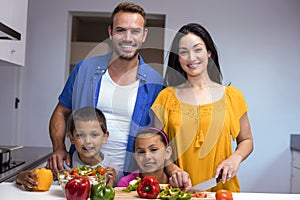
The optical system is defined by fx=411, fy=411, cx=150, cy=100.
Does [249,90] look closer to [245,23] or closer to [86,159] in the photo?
[245,23]

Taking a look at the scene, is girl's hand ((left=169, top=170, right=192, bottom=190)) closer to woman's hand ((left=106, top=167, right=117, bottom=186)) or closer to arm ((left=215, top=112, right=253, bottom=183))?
arm ((left=215, top=112, right=253, bottom=183))

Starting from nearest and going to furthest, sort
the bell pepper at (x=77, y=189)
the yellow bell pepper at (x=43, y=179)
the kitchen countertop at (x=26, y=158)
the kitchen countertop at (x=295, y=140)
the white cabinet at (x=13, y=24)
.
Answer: the bell pepper at (x=77, y=189), the yellow bell pepper at (x=43, y=179), the kitchen countertop at (x=26, y=158), the white cabinet at (x=13, y=24), the kitchen countertop at (x=295, y=140)

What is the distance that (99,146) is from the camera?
4.70ft

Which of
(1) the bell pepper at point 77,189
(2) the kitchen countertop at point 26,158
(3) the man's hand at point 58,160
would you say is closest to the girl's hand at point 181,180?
(1) the bell pepper at point 77,189

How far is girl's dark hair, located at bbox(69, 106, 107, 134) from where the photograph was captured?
1.43m

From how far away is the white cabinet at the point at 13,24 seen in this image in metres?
1.96

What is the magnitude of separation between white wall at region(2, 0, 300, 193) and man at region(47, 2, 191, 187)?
67.4 inches

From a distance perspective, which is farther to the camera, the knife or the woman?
the woman

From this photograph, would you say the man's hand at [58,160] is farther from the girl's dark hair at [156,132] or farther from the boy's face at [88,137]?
the girl's dark hair at [156,132]

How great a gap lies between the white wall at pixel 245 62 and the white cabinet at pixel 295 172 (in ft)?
0.20

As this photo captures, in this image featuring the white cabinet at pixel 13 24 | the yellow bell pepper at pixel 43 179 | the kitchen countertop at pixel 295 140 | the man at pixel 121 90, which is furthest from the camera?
the kitchen countertop at pixel 295 140

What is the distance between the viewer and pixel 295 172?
307cm

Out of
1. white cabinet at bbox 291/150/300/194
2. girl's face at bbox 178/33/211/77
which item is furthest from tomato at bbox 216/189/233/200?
white cabinet at bbox 291/150/300/194

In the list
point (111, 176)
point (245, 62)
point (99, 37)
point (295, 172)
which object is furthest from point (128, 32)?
point (99, 37)
